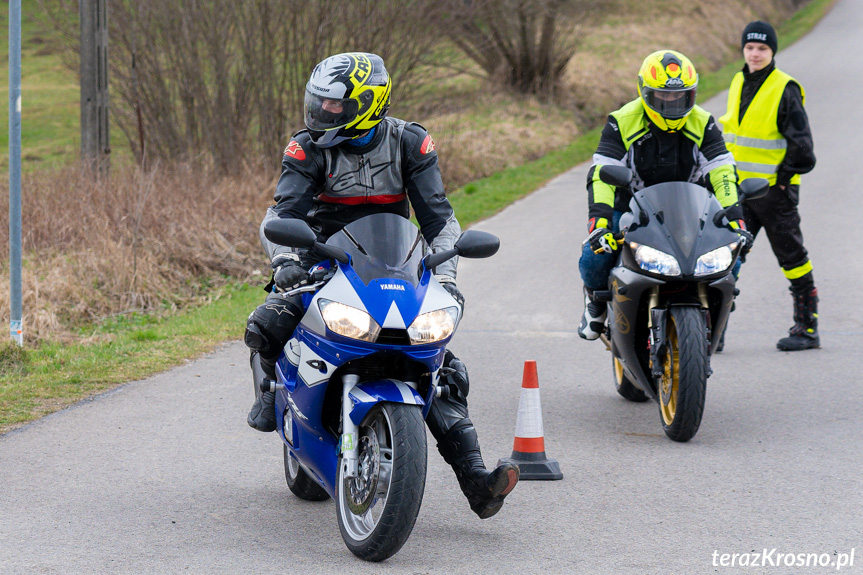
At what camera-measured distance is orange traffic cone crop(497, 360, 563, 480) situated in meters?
5.21

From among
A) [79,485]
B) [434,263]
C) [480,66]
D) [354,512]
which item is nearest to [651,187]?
[434,263]

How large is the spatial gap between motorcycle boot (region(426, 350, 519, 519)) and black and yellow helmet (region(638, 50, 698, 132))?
2.39m

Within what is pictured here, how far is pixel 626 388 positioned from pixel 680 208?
137 centimetres

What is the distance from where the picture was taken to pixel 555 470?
5.24m

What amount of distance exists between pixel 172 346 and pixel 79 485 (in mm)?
2972

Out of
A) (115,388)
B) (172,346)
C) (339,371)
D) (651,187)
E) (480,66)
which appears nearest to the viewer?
(339,371)

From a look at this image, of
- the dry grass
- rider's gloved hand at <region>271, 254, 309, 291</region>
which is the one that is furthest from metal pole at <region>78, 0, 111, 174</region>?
rider's gloved hand at <region>271, 254, 309, 291</region>

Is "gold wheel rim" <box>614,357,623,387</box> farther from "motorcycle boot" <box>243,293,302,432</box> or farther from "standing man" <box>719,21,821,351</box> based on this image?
"motorcycle boot" <box>243,293,302,432</box>

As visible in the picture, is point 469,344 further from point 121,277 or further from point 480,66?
point 480,66

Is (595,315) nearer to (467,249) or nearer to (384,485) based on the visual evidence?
(467,249)

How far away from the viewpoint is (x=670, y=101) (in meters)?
6.09

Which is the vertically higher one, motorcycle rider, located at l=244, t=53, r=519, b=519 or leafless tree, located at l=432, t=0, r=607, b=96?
motorcycle rider, located at l=244, t=53, r=519, b=519

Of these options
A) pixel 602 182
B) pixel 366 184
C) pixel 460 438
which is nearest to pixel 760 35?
pixel 602 182

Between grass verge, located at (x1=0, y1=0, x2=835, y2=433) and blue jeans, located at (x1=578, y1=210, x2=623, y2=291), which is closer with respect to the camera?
blue jeans, located at (x1=578, y1=210, x2=623, y2=291)
